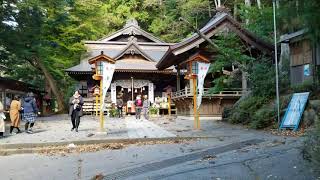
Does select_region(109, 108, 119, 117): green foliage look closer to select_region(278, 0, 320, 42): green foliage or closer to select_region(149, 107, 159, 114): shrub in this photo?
select_region(149, 107, 159, 114): shrub

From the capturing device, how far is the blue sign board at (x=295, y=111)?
13.1m

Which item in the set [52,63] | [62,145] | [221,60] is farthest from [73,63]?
[62,145]

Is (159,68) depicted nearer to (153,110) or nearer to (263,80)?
(153,110)

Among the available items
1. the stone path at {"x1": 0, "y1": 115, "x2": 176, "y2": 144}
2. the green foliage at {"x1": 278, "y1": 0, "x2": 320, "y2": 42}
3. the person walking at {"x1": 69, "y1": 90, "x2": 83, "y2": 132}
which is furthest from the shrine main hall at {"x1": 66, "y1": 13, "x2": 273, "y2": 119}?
the green foliage at {"x1": 278, "y1": 0, "x2": 320, "y2": 42}

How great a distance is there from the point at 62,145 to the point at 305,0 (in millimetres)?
8108

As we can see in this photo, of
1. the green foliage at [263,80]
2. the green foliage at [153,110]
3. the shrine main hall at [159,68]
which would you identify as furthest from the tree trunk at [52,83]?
the green foliage at [263,80]

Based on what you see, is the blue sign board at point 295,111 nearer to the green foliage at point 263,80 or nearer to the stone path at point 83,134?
the green foliage at point 263,80

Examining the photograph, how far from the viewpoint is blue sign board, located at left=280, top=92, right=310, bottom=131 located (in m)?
13.1

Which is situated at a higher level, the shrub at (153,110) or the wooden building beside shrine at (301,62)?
the wooden building beside shrine at (301,62)

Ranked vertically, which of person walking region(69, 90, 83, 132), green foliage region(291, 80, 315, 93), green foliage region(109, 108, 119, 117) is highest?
green foliage region(291, 80, 315, 93)

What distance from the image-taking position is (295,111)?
44.2 feet

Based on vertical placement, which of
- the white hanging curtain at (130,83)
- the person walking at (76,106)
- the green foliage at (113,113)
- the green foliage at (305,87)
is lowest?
the green foliage at (113,113)

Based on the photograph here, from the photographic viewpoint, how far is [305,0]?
5488 mm

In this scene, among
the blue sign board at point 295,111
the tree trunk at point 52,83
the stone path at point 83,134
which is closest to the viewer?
the stone path at point 83,134
